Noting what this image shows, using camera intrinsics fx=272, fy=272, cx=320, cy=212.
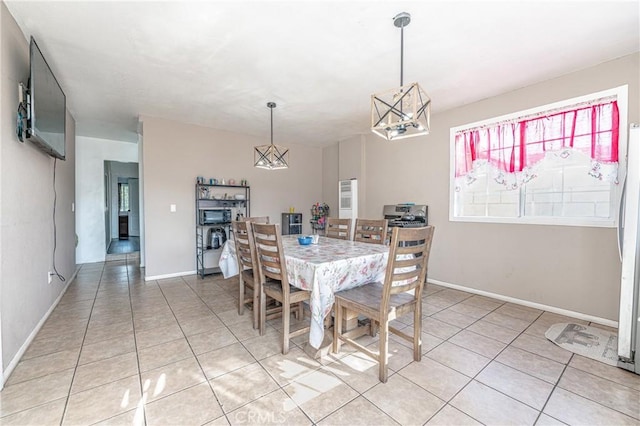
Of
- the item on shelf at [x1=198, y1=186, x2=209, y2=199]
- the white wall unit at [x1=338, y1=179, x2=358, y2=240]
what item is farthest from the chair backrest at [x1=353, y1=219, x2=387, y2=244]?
the item on shelf at [x1=198, y1=186, x2=209, y2=199]

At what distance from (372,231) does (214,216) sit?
2.89 m

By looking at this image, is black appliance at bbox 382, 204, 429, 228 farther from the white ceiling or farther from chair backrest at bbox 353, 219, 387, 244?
the white ceiling

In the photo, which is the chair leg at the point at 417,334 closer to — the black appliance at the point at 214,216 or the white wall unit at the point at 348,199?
the white wall unit at the point at 348,199

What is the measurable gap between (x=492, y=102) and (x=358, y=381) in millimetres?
3552

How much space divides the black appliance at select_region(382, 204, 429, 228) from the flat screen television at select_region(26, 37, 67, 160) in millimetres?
3912

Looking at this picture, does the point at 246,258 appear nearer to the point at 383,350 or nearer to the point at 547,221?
the point at 383,350

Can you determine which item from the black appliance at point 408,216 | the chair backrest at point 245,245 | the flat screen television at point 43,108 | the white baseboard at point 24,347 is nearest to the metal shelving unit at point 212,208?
the white baseboard at point 24,347

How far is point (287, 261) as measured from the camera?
2.20 m

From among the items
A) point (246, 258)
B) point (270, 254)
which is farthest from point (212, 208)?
point (270, 254)

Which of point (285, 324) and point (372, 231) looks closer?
point (285, 324)

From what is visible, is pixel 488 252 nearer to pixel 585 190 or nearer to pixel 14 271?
pixel 585 190

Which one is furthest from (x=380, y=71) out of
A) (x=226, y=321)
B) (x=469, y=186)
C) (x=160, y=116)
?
(x=160, y=116)

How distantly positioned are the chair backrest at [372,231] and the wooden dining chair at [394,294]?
95 centimetres

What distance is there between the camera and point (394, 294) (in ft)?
6.43
